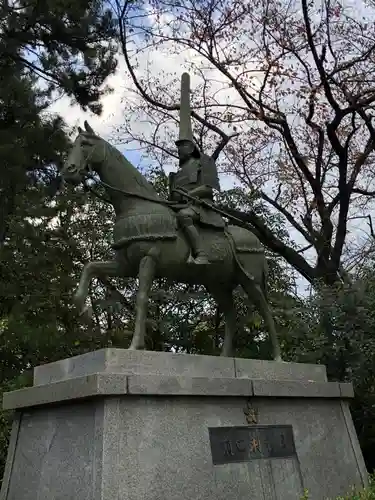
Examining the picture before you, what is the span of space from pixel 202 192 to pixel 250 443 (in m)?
2.82

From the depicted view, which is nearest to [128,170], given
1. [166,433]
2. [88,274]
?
[88,274]

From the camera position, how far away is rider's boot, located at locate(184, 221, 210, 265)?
686 centimetres

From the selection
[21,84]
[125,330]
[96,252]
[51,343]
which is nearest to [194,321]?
[125,330]

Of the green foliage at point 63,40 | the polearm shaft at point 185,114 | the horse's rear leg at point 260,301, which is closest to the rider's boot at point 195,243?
the horse's rear leg at point 260,301

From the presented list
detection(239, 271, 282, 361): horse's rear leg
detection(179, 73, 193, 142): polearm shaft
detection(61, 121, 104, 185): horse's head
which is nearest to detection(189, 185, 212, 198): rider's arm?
detection(179, 73, 193, 142): polearm shaft

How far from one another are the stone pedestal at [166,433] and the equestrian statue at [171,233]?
67 centimetres

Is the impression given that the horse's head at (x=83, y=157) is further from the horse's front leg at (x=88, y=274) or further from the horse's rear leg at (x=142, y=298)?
the horse's rear leg at (x=142, y=298)

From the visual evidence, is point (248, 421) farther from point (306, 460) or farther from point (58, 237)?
point (58, 237)

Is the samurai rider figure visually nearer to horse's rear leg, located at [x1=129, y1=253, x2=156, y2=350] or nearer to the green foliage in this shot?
horse's rear leg, located at [x1=129, y1=253, x2=156, y2=350]

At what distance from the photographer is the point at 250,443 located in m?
6.13

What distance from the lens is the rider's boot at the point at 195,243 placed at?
6.86m

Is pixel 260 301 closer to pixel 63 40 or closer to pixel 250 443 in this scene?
pixel 250 443

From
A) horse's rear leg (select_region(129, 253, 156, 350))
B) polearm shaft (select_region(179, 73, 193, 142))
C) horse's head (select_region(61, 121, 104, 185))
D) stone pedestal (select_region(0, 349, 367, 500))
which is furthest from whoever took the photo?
polearm shaft (select_region(179, 73, 193, 142))

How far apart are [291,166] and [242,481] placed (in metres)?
11.5
